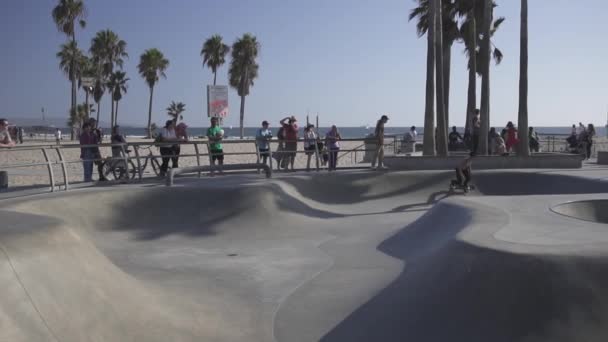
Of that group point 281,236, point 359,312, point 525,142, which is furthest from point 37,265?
point 525,142

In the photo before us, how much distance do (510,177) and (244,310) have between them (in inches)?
392

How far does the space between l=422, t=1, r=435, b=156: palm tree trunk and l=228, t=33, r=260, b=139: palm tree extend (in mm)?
46622

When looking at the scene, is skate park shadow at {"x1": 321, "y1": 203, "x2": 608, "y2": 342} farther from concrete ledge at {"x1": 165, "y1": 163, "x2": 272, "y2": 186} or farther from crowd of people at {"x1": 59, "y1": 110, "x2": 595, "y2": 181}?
crowd of people at {"x1": 59, "y1": 110, "x2": 595, "y2": 181}

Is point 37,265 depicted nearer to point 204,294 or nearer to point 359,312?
point 204,294

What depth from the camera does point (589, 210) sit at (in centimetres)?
880

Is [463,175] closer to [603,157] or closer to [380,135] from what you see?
[380,135]

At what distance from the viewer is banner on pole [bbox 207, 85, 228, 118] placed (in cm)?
2061

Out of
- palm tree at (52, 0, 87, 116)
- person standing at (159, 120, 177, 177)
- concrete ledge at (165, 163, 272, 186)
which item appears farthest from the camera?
palm tree at (52, 0, 87, 116)

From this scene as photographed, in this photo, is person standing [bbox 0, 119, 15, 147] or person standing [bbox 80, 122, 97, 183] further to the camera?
person standing [bbox 80, 122, 97, 183]

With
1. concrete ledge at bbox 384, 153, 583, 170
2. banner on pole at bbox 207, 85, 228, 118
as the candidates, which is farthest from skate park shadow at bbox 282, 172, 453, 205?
banner on pole at bbox 207, 85, 228, 118

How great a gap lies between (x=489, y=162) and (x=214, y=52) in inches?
2212

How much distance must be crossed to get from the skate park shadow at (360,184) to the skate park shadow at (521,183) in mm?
943

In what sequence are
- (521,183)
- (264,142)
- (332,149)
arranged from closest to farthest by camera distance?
(521,183), (264,142), (332,149)

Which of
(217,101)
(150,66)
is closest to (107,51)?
(150,66)
